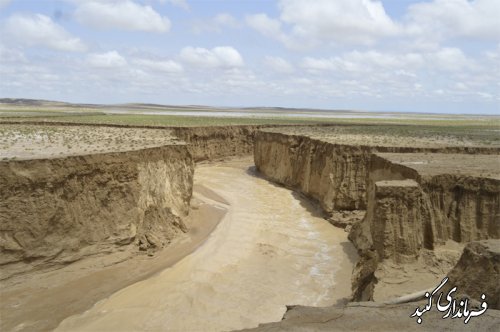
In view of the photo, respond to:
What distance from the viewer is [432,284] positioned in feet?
33.3

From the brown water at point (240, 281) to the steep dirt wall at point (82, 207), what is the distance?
1.90 metres

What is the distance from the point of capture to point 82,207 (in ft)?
47.3

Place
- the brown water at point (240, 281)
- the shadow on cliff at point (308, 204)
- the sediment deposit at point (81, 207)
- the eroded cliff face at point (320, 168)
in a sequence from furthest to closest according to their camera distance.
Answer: the shadow on cliff at point (308, 204)
the eroded cliff face at point (320, 168)
the sediment deposit at point (81, 207)
the brown water at point (240, 281)

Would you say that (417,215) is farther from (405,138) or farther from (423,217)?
(405,138)

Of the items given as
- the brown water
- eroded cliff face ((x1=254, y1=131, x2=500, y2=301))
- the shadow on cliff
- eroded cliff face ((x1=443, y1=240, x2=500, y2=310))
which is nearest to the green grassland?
the shadow on cliff

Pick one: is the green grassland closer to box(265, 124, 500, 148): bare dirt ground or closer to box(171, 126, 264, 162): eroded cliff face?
box(265, 124, 500, 148): bare dirt ground

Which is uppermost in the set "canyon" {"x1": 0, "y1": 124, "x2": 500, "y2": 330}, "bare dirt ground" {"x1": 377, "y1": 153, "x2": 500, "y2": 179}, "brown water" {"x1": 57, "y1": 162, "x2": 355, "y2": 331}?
"bare dirt ground" {"x1": 377, "y1": 153, "x2": 500, "y2": 179}

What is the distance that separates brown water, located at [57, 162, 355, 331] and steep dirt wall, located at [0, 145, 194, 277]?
1.90 metres

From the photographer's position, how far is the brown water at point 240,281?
40.1ft

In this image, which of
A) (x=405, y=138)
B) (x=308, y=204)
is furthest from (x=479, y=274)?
(x=405, y=138)

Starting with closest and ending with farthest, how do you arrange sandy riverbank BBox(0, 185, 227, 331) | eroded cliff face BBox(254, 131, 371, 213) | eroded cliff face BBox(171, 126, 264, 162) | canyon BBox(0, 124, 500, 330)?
canyon BBox(0, 124, 500, 330)
sandy riverbank BBox(0, 185, 227, 331)
eroded cliff face BBox(254, 131, 371, 213)
eroded cliff face BBox(171, 126, 264, 162)

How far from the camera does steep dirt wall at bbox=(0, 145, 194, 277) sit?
1306cm
